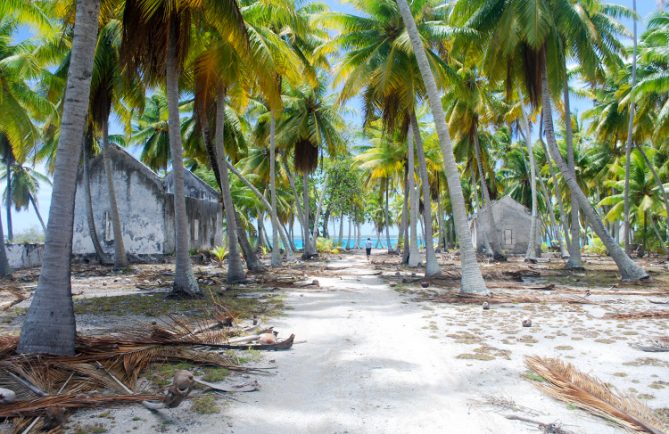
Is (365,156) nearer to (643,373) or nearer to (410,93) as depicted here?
(410,93)

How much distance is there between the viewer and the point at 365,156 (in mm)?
26734

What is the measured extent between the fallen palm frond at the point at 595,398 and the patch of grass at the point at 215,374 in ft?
10.4

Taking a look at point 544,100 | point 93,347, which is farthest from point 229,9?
point 544,100

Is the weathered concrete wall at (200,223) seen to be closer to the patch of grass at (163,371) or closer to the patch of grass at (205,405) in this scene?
the patch of grass at (163,371)

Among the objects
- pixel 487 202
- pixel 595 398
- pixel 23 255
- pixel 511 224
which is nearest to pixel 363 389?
pixel 595 398

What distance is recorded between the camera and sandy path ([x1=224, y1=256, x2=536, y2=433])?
3766 mm

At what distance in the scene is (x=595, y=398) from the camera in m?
3.94

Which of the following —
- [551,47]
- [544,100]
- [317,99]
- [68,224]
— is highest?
[317,99]

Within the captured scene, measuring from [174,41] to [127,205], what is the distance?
51.3 ft

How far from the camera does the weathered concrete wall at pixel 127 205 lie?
944 inches

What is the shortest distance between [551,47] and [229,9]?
11371 mm

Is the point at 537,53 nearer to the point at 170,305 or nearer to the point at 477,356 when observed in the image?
the point at 477,356

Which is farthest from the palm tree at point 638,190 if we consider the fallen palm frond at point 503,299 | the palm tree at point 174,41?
the palm tree at point 174,41

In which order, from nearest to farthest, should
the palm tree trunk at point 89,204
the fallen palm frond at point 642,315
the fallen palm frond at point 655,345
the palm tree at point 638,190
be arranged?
the fallen palm frond at point 655,345
the fallen palm frond at point 642,315
the palm tree trunk at point 89,204
the palm tree at point 638,190
